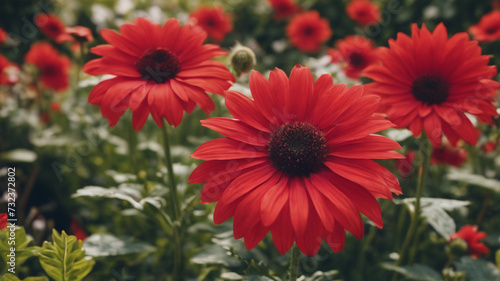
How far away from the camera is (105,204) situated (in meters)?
2.03

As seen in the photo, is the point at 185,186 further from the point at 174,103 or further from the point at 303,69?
the point at 303,69

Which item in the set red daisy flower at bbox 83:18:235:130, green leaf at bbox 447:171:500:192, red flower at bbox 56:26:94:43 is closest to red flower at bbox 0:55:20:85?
red flower at bbox 56:26:94:43

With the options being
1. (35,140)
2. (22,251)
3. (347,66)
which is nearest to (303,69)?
(22,251)

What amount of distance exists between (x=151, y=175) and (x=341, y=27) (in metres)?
2.94

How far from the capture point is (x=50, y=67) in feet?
8.87

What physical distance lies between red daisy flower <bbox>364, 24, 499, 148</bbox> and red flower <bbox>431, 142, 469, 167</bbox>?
0.87 metres

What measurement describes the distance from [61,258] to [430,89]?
122 cm

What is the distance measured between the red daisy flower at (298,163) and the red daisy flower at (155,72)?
16 centimetres

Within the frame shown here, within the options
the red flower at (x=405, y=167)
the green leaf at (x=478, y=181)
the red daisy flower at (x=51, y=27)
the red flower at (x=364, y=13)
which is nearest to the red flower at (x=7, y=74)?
the red daisy flower at (x=51, y=27)

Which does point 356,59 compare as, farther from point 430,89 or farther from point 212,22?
point 212,22

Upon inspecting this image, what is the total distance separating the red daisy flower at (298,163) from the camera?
2.99ft

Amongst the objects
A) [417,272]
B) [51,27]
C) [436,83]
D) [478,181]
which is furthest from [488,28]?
[51,27]

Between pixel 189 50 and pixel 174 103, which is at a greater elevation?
pixel 189 50

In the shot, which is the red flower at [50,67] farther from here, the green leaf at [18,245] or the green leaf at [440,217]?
the green leaf at [440,217]
